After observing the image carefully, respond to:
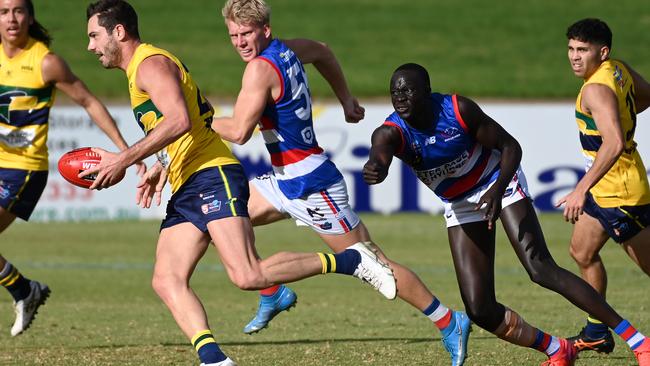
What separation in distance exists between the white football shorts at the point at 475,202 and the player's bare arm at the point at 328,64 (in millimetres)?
1437

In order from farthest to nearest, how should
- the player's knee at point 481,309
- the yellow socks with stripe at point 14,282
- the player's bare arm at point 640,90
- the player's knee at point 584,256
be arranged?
the yellow socks with stripe at point 14,282 → the player's knee at point 584,256 → the player's bare arm at point 640,90 → the player's knee at point 481,309

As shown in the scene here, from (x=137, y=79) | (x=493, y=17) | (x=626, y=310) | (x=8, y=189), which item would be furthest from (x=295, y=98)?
(x=493, y=17)

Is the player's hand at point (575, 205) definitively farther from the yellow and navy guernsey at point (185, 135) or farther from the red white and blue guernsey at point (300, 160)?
the yellow and navy guernsey at point (185, 135)

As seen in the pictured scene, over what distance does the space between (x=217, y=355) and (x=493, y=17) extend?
29.1 m

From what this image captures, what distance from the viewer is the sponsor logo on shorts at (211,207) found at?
695 centimetres

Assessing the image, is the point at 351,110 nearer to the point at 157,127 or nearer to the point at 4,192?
the point at 157,127

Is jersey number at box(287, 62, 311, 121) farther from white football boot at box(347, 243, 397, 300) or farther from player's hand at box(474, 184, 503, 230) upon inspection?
player's hand at box(474, 184, 503, 230)

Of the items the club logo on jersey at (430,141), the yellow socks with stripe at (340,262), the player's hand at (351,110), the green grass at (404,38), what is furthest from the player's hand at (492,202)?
the green grass at (404,38)

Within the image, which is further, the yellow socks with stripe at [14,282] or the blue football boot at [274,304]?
the yellow socks with stripe at [14,282]

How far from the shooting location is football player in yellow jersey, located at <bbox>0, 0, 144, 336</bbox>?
28.4 feet

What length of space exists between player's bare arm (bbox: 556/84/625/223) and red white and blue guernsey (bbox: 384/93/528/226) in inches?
14.9

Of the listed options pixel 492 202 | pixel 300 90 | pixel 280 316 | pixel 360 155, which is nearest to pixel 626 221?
pixel 492 202

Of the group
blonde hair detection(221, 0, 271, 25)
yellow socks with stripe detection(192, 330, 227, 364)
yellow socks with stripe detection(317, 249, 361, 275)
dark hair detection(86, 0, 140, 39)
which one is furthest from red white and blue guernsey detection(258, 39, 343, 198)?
yellow socks with stripe detection(192, 330, 227, 364)

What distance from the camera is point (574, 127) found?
19.5 metres
